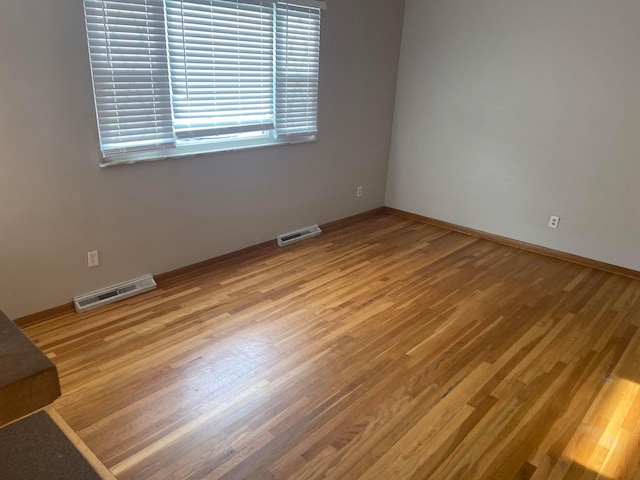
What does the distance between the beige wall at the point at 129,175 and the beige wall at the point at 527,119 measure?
1.62 ft

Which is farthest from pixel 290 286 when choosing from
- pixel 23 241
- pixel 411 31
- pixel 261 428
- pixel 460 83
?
pixel 411 31

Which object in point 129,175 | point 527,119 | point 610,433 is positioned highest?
point 527,119

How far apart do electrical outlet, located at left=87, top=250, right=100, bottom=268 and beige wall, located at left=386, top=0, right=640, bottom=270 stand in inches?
123

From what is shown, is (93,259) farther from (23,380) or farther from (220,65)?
(23,380)

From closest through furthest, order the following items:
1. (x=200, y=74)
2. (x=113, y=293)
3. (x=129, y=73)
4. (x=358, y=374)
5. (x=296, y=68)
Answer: (x=358, y=374) → (x=129, y=73) → (x=113, y=293) → (x=200, y=74) → (x=296, y=68)

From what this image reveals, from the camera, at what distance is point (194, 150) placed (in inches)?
127

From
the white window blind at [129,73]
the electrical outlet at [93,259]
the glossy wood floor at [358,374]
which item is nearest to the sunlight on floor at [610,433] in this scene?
the glossy wood floor at [358,374]

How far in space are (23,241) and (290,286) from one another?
1.64m

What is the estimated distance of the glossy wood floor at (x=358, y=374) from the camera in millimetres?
1856

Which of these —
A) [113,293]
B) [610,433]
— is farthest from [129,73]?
[610,433]

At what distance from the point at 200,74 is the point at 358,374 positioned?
7.19 feet

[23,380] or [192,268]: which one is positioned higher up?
[23,380]

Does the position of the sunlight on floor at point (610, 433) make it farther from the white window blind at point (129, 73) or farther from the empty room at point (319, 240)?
the white window blind at point (129, 73)

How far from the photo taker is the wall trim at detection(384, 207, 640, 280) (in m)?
3.70
